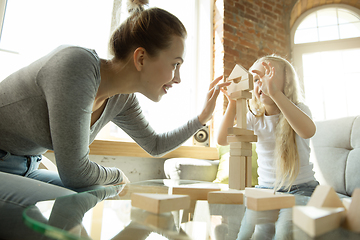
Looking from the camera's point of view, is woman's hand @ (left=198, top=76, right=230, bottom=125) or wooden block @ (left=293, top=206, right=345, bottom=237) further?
woman's hand @ (left=198, top=76, right=230, bottom=125)

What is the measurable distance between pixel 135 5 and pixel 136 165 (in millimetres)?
1871

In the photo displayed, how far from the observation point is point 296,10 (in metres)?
3.57

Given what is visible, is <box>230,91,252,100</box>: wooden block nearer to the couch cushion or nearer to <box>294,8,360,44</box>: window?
the couch cushion

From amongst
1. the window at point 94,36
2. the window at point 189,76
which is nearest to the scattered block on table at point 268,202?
the window at point 94,36

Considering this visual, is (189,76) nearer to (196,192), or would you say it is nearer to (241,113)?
(241,113)

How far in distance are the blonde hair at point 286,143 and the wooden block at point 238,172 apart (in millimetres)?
412

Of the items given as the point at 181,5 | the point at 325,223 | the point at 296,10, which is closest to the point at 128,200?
the point at 325,223

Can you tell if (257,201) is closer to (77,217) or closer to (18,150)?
(77,217)

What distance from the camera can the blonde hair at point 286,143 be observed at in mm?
→ 1219

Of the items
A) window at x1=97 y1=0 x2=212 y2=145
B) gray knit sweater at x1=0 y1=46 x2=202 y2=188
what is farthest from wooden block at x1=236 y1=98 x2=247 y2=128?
window at x1=97 y1=0 x2=212 y2=145

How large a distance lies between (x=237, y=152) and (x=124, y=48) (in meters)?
0.63

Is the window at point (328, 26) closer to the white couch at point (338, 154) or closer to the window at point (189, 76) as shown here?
the window at point (189, 76)

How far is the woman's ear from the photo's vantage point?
39.0 inches

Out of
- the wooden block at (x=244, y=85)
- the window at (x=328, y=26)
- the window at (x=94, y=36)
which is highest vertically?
the window at (x=328, y=26)
